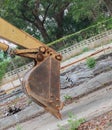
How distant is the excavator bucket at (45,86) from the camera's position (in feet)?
29.5

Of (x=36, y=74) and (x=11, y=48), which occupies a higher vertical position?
(x=11, y=48)

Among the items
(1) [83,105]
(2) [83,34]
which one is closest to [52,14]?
(2) [83,34]

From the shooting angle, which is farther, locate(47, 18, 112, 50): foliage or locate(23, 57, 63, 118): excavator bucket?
locate(47, 18, 112, 50): foliage

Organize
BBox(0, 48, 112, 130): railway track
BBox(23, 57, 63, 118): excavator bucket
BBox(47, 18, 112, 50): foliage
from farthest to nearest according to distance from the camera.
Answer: BBox(47, 18, 112, 50): foliage, BBox(0, 48, 112, 130): railway track, BBox(23, 57, 63, 118): excavator bucket

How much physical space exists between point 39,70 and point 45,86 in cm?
37

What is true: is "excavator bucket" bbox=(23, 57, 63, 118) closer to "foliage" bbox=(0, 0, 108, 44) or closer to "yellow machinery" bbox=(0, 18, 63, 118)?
"yellow machinery" bbox=(0, 18, 63, 118)

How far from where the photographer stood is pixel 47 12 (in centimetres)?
4853

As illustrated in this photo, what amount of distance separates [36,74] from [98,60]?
1182 centimetres

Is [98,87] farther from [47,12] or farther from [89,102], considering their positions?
[47,12]

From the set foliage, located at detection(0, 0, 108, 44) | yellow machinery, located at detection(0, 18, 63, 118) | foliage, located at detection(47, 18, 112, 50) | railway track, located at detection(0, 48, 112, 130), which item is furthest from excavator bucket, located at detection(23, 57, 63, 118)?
foliage, located at detection(0, 0, 108, 44)

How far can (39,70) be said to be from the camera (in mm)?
9250

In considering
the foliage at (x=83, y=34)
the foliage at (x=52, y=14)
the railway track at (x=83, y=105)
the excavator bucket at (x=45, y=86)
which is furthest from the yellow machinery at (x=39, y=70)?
the foliage at (x=52, y=14)

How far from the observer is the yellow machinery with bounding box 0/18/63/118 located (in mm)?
9016

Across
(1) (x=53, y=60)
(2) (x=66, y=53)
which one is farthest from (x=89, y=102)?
(2) (x=66, y=53)
